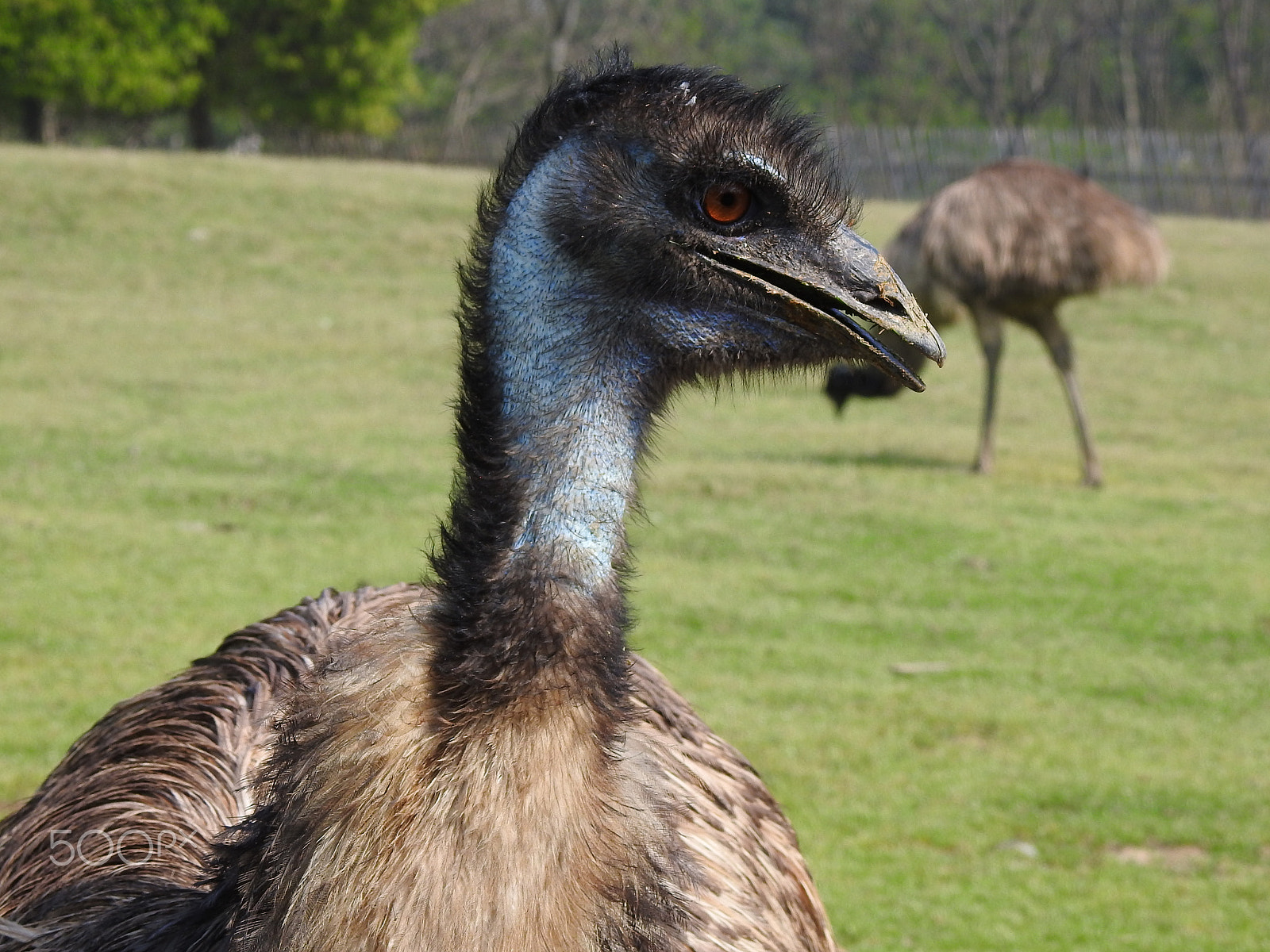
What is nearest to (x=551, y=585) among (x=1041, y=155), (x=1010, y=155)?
(x=1010, y=155)

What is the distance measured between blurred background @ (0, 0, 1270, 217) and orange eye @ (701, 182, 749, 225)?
7.83 metres

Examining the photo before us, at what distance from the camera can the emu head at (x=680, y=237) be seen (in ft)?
7.38

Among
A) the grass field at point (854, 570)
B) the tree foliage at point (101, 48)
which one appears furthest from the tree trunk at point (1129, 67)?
the grass field at point (854, 570)

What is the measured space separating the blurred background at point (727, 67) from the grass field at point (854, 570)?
9.95 feet

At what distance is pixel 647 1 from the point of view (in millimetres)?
63000

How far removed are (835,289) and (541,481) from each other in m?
0.53

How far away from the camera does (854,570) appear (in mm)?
8789

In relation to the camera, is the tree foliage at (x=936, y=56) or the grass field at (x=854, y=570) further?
the tree foliage at (x=936, y=56)

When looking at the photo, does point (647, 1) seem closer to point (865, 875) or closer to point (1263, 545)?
point (1263, 545)

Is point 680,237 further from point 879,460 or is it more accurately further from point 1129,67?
point 1129,67

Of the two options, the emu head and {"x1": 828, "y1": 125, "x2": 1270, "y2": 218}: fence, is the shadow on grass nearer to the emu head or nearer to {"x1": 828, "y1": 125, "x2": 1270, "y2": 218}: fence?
the emu head

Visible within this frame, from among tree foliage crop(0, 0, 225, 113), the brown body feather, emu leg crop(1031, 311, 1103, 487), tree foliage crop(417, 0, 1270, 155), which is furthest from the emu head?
tree foliage crop(417, 0, 1270, 155)

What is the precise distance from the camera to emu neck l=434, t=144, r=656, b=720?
2.10m

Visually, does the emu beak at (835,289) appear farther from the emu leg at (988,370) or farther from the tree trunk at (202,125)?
the tree trunk at (202,125)
